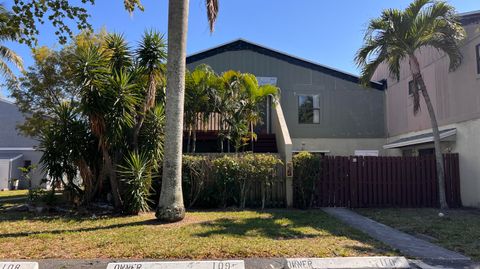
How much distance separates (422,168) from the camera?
43.3 feet

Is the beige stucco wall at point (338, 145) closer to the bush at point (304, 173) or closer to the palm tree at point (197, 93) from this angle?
the palm tree at point (197, 93)

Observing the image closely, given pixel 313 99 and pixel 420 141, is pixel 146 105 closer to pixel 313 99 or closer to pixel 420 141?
pixel 420 141

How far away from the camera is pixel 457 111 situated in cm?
1353

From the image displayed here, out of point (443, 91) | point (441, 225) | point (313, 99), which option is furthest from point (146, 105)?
point (443, 91)

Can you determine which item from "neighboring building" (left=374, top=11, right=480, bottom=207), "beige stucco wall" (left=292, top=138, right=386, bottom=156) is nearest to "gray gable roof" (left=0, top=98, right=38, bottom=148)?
"beige stucco wall" (left=292, top=138, right=386, bottom=156)

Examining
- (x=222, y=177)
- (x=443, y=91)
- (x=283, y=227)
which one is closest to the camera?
(x=283, y=227)

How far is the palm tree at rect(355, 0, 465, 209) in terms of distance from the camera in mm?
12043

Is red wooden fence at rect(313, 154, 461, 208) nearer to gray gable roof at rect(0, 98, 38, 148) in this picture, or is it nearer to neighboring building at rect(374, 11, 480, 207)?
neighboring building at rect(374, 11, 480, 207)

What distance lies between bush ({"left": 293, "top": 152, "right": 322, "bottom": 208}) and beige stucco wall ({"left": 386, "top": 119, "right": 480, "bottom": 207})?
4.83 meters

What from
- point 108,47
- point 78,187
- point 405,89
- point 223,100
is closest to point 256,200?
point 223,100

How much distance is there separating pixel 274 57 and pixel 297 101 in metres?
2.38

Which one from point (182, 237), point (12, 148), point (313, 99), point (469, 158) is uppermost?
point (313, 99)

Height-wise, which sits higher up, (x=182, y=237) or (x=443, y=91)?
(x=443, y=91)

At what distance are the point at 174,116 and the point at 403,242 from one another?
17.9 ft
